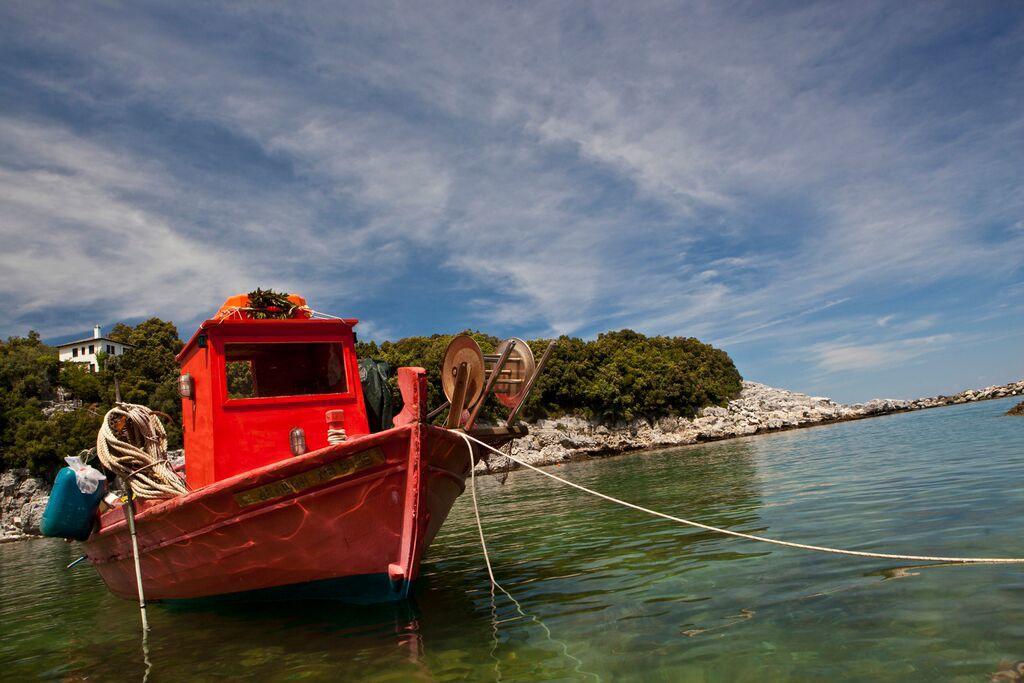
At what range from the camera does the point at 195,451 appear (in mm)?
7965

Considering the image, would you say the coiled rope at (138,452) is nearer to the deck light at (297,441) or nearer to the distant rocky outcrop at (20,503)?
the deck light at (297,441)

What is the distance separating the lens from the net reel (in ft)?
22.3

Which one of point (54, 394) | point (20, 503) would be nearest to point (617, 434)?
point (20, 503)

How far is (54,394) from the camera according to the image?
144ft

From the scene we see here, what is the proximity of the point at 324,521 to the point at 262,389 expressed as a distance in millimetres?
2857

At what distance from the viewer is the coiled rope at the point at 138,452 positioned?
7.51 meters

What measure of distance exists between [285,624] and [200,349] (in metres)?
3.53

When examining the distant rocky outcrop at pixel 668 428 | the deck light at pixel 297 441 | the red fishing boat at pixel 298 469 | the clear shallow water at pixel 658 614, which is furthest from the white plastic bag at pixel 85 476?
the distant rocky outcrop at pixel 668 428

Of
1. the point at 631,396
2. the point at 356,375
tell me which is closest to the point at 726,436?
the point at 631,396

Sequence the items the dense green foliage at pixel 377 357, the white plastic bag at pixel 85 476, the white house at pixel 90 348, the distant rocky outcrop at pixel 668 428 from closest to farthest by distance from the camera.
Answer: the white plastic bag at pixel 85 476, the dense green foliage at pixel 377 357, the distant rocky outcrop at pixel 668 428, the white house at pixel 90 348

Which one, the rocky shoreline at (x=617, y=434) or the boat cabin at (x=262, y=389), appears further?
the rocky shoreline at (x=617, y=434)

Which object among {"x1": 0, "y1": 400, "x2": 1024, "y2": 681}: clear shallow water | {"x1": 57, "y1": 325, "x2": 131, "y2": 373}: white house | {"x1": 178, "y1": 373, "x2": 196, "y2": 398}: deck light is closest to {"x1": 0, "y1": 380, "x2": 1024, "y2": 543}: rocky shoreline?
{"x1": 0, "y1": 400, "x2": 1024, "y2": 681}: clear shallow water

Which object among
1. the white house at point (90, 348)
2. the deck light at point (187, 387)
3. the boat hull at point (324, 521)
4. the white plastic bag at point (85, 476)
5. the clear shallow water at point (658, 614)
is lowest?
the clear shallow water at point (658, 614)

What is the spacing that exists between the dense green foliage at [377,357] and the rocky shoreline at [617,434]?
3.74 feet
